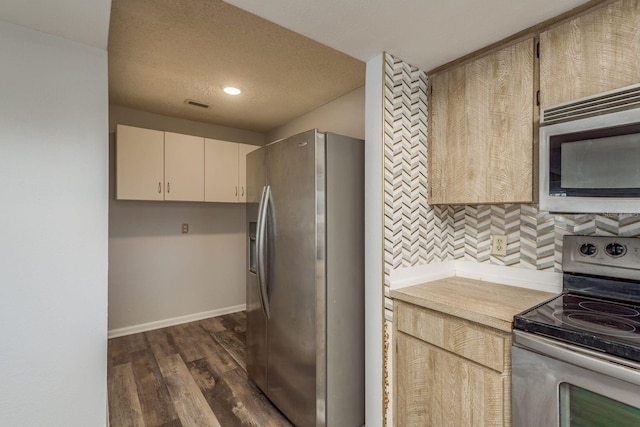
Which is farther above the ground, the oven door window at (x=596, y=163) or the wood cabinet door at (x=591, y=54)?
the wood cabinet door at (x=591, y=54)

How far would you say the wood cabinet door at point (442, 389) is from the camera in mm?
1199

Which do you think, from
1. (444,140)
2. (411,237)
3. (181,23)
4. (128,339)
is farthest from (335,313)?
(128,339)

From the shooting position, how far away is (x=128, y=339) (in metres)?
3.09

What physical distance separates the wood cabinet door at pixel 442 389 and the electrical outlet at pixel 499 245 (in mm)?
715

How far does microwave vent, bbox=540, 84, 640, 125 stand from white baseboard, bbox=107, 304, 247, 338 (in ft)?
12.2

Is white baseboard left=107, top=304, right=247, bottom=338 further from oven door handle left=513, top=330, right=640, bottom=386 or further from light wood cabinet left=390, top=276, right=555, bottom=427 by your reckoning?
oven door handle left=513, top=330, right=640, bottom=386

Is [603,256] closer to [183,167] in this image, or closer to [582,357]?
[582,357]

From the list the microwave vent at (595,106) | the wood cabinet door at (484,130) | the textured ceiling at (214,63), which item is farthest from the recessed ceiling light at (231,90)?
the microwave vent at (595,106)

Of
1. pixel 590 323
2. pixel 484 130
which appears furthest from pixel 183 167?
pixel 590 323

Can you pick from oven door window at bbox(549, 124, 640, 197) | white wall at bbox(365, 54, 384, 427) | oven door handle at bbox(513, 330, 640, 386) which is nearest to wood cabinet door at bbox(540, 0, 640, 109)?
oven door window at bbox(549, 124, 640, 197)

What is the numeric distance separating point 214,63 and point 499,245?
87.3 inches

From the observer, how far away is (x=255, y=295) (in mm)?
2201

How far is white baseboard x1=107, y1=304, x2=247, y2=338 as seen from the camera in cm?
316

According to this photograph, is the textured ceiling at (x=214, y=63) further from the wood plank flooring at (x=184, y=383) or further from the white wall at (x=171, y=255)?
the wood plank flooring at (x=184, y=383)
